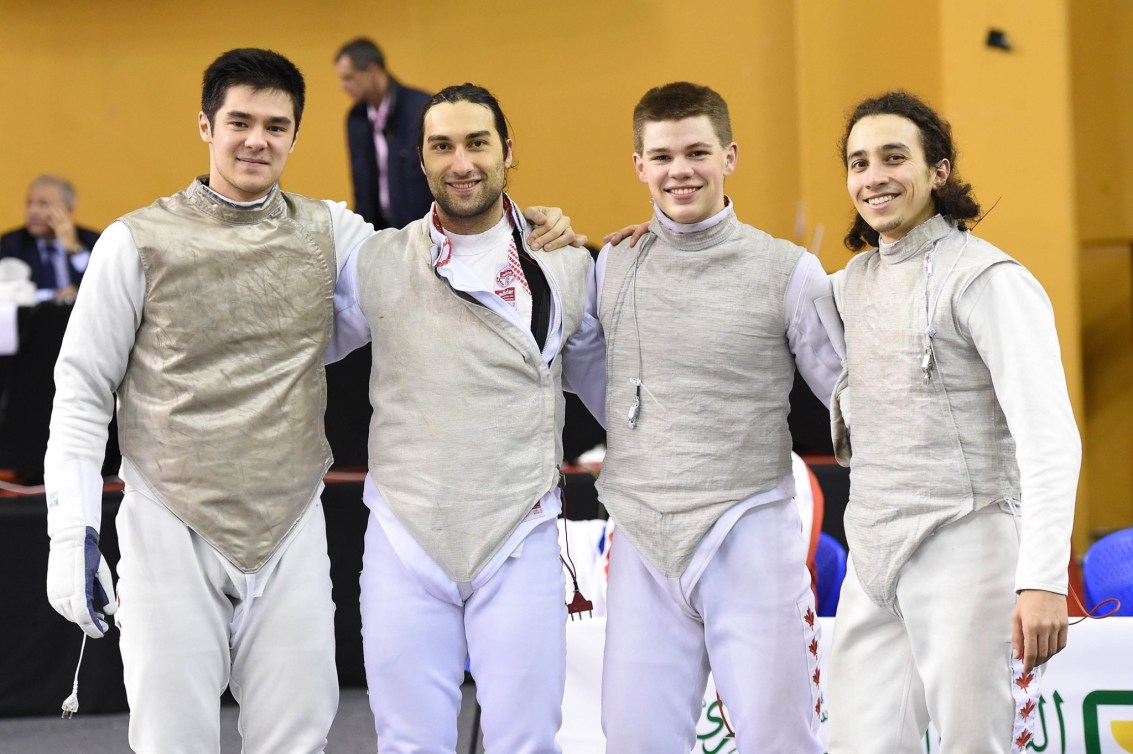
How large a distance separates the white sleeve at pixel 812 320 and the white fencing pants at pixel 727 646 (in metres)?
0.26

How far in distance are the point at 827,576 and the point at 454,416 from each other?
149cm

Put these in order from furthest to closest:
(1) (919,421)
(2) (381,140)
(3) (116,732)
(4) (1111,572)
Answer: (2) (381,140)
(3) (116,732)
(4) (1111,572)
(1) (919,421)

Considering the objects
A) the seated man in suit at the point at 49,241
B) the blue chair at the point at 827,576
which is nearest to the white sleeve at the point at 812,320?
the blue chair at the point at 827,576

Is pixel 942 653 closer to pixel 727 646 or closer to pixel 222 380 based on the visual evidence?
pixel 727 646

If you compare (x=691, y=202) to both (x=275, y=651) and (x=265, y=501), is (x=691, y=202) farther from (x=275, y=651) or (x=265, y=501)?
(x=275, y=651)

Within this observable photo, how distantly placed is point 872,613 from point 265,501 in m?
1.02

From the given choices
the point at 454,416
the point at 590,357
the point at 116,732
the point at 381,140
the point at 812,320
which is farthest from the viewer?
the point at 381,140

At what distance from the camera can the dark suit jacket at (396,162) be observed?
5.09m

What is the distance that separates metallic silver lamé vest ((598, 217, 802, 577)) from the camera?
217cm

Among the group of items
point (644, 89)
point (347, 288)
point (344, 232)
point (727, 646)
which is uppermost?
point (644, 89)

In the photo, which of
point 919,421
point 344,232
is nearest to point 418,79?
point 344,232

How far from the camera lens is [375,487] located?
2193 mm

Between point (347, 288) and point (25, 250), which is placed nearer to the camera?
point (347, 288)

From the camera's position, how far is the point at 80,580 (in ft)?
6.66
